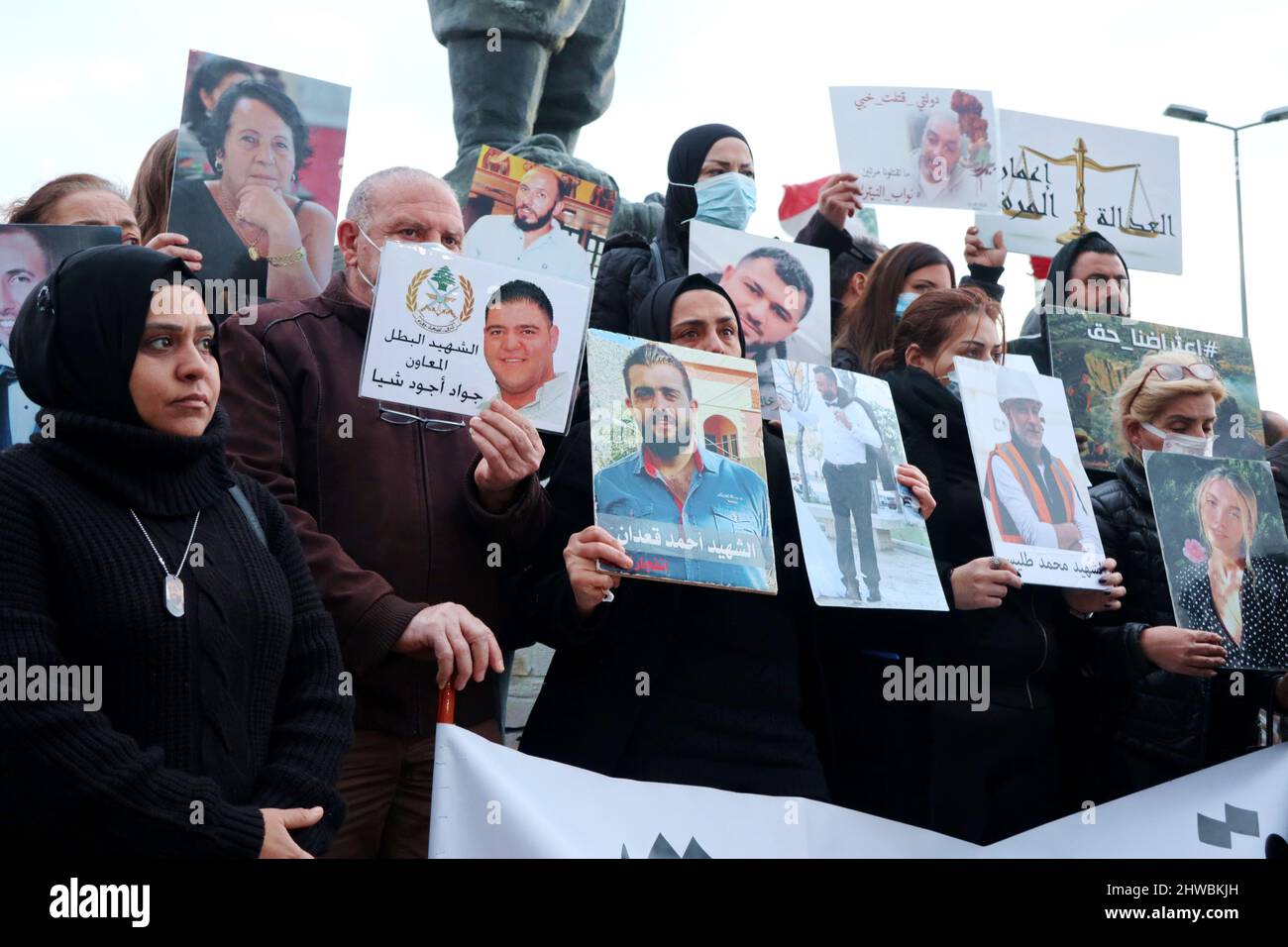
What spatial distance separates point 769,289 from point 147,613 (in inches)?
107

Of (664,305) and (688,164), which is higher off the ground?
(688,164)

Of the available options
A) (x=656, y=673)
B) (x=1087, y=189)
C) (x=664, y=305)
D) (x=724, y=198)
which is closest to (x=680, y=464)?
(x=656, y=673)

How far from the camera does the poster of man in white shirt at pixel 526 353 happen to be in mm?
3660

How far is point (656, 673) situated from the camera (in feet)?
12.0

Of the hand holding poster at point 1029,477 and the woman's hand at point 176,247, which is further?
the hand holding poster at point 1029,477

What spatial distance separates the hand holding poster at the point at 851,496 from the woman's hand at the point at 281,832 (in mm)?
1550

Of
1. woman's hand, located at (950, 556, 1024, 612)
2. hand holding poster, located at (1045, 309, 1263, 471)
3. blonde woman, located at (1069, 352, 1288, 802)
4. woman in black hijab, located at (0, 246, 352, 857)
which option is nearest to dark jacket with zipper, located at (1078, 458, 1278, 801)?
blonde woman, located at (1069, 352, 1288, 802)

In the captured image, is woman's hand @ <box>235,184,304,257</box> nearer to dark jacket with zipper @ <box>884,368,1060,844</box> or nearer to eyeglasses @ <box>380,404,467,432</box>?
eyeglasses @ <box>380,404,467,432</box>

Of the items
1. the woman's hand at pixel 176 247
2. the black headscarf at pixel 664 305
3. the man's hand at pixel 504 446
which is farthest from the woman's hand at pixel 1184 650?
the woman's hand at pixel 176 247

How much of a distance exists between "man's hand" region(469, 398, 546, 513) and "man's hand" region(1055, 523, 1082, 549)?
1658mm

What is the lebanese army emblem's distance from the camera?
11.6 feet

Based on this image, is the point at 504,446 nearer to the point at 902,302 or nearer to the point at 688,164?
the point at 902,302

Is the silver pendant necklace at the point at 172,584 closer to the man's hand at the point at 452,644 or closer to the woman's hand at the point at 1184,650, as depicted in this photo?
the man's hand at the point at 452,644
